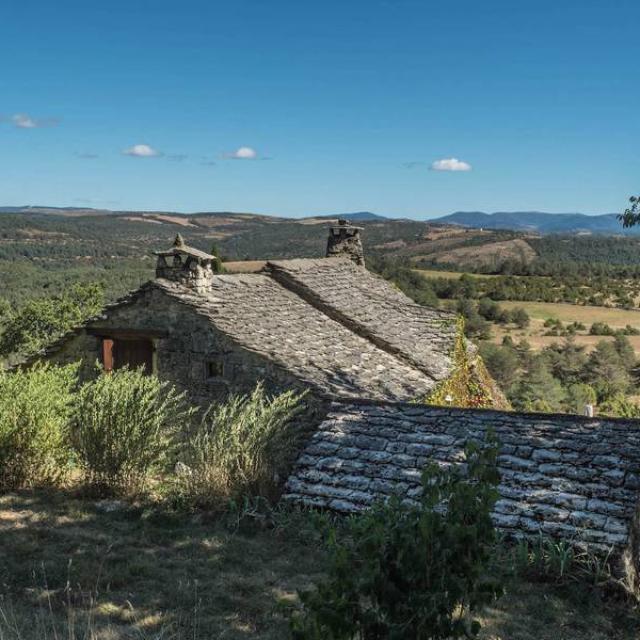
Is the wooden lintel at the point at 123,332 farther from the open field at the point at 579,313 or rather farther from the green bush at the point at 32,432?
the open field at the point at 579,313

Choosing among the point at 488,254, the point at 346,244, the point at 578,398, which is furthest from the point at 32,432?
the point at 488,254

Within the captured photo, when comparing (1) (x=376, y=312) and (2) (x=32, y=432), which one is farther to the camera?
(1) (x=376, y=312)

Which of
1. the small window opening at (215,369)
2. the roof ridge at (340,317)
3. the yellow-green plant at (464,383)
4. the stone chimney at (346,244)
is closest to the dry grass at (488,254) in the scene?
the stone chimney at (346,244)

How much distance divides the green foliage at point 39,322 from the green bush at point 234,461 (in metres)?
30.8

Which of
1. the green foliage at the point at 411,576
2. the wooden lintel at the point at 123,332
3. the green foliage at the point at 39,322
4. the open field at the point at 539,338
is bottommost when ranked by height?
the open field at the point at 539,338

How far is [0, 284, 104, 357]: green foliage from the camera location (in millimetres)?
36469

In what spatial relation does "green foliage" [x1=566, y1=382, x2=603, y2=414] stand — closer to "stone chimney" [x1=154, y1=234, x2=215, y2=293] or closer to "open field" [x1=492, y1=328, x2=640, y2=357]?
"open field" [x1=492, y1=328, x2=640, y2=357]

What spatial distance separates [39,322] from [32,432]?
104ft

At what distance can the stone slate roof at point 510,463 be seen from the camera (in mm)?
5855

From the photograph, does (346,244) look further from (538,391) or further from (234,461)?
(234,461)

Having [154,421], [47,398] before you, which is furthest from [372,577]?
[47,398]

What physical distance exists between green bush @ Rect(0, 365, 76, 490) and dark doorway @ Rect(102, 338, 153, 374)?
12.8 feet

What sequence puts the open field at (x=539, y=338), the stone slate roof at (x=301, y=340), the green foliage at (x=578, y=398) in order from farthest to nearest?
1. the open field at (x=539, y=338)
2. the green foliage at (x=578, y=398)
3. the stone slate roof at (x=301, y=340)

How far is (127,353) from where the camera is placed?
40.0 ft
